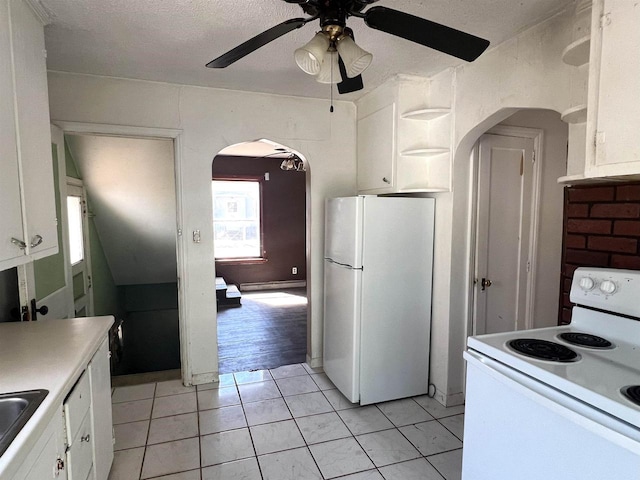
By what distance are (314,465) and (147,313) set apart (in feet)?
15.6

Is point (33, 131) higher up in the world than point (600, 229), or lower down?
higher up

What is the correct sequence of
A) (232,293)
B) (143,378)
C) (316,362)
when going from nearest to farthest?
(143,378) < (316,362) < (232,293)

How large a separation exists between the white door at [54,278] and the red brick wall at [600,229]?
3079 mm

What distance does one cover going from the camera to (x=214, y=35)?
205 centimetres

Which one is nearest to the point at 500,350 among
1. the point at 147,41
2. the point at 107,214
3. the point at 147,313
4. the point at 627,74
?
the point at 627,74

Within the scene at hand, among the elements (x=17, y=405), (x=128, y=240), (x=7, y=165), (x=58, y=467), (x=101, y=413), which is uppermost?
(x=7, y=165)

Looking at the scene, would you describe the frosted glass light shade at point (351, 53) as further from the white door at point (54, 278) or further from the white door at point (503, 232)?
the white door at point (54, 278)

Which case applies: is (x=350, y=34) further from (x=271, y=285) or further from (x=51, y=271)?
(x=271, y=285)

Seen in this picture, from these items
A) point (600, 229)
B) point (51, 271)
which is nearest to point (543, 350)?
point (600, 229)

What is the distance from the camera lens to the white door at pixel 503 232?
2.80m

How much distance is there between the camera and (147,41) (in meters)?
2.14

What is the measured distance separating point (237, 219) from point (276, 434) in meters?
4.90

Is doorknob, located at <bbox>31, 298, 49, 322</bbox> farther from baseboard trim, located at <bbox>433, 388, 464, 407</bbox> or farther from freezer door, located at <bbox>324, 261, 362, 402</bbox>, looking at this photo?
baseboard trim, located at <bbox>433, 388, 464, 407</bbox>

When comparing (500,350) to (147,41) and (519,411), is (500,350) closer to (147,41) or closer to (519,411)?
(519,411)
